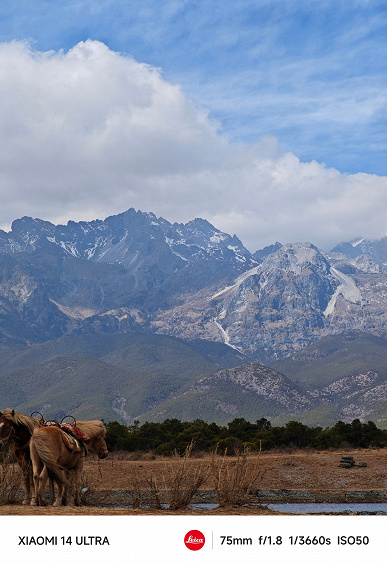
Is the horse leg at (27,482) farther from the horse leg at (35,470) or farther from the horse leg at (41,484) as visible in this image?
the horse leg at (41,484)

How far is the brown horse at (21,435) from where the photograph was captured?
17453mm

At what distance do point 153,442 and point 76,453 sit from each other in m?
45.2

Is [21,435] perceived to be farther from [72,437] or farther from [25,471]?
[72,437]

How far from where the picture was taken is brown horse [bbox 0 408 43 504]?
1745 centimetres

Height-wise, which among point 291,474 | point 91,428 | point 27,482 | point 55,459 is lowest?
point 291,474

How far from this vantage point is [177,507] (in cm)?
1764

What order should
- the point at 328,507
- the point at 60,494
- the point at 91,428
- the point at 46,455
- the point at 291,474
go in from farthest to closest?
the point at 291,474 → the point at 328,507 → the point at 91,428 → the point at 60,494 → the point at 46,455

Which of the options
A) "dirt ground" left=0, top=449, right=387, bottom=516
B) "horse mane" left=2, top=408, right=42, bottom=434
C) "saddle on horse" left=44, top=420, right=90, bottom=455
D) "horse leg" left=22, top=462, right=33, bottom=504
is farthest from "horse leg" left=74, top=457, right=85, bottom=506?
"dirt ground" left=0, top=449, right=387, bottom=516

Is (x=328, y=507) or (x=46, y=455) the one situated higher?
(x=46, y=455)

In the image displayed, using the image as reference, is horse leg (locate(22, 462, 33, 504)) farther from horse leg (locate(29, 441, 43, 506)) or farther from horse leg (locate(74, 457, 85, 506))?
horse leg (locate(74, 457, 85, 506))
